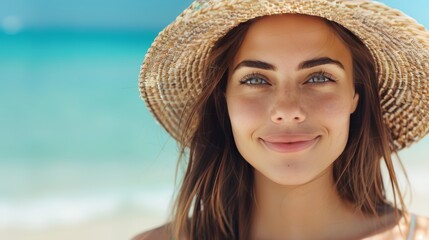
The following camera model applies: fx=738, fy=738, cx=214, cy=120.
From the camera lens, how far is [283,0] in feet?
6.12

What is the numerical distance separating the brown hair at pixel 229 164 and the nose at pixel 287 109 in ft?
0.76

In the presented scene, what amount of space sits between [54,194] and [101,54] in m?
2.27

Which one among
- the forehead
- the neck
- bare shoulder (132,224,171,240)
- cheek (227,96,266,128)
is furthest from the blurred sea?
the forehead

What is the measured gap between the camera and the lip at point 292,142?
1.93 m

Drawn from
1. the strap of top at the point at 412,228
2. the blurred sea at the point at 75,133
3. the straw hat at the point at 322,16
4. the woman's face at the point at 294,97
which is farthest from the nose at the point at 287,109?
the blurred sea at the point at 75,133

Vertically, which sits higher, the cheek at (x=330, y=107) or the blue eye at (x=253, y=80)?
the blue eye at (x=253, y=80)

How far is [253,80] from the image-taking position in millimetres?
2012

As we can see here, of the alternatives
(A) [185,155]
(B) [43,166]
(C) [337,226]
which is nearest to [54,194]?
(B) [43,166]

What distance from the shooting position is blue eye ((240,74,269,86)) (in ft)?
6.53

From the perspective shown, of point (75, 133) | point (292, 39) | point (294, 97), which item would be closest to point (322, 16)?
point (292, 39)

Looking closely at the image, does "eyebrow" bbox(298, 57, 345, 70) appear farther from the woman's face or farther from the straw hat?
the straw hat

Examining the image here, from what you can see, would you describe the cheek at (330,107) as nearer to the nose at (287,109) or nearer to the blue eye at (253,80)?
the nose at (287,109)

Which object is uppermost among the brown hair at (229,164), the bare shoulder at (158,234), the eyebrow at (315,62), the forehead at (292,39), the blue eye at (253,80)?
the forehead at (292,39)

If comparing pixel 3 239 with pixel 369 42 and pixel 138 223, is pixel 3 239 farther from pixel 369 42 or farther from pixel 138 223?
pixel 369 42
